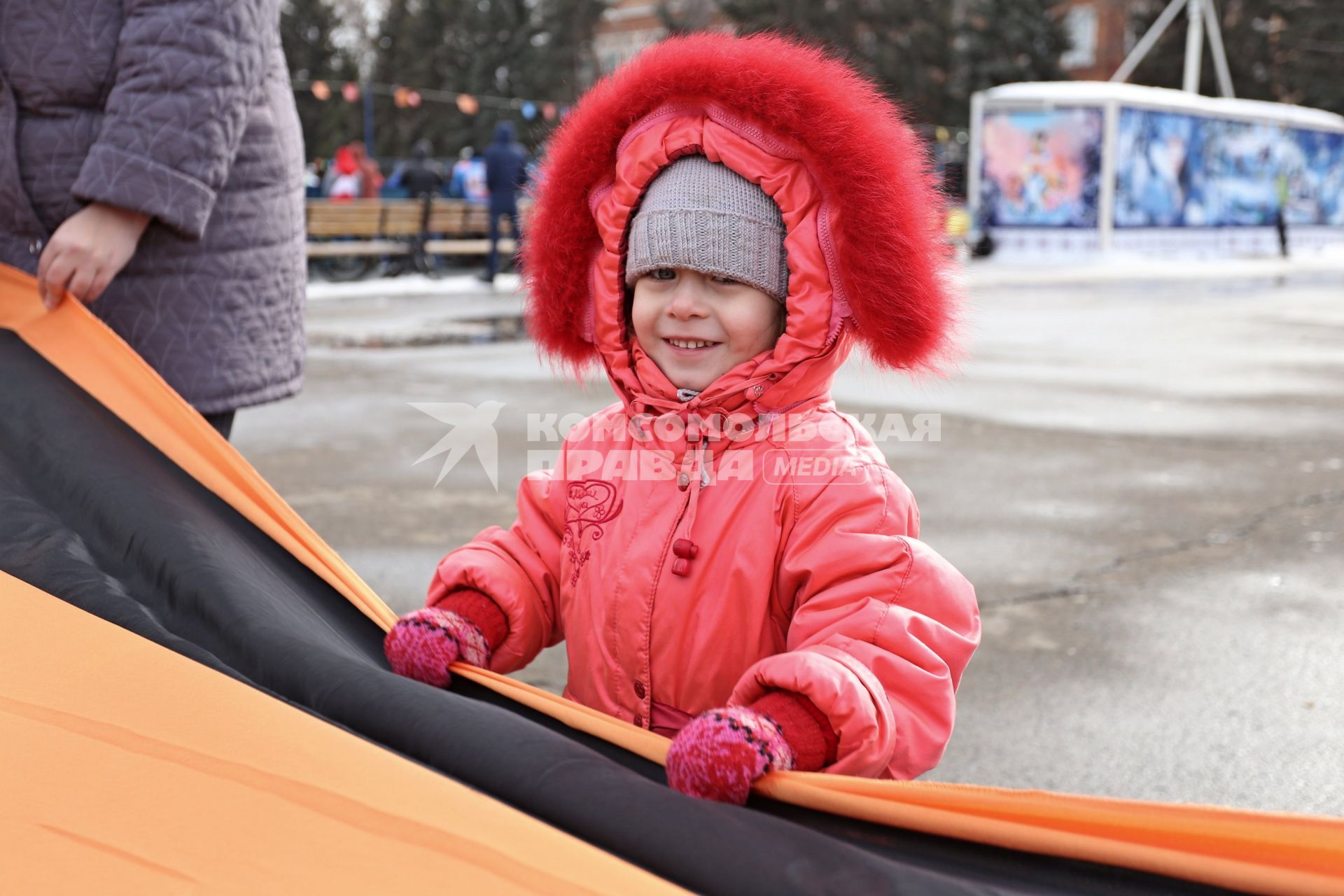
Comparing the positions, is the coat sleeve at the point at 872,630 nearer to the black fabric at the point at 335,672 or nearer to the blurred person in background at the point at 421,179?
the black fabric at the point at 335,672

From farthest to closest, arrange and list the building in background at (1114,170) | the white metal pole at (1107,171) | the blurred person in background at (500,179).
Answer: the building in background at (1114,170) < the white metal pole at (1107,171) < the blurred person in background at (500,179)

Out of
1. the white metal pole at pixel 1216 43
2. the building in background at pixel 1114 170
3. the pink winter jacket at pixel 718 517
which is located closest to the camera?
the pink winter jacket at pixel 718 517

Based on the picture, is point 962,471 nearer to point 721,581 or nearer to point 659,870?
point 721,581

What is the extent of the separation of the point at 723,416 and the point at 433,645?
51cm

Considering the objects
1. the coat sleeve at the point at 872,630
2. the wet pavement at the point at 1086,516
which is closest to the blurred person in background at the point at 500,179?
the wet pavement at the point at 1086,516

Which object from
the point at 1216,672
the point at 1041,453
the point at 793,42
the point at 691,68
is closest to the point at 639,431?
the point at 691,68

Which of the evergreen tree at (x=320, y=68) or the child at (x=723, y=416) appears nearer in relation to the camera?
the child at (x=723, y=416)

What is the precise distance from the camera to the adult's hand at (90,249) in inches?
88.0

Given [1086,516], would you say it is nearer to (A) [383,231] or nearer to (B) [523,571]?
(B) [523,571]

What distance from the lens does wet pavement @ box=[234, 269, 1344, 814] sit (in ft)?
10.4

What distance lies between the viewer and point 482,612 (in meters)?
1.95

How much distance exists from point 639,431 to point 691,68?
52 centimetres

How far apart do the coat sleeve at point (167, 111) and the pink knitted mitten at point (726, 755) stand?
130 cm

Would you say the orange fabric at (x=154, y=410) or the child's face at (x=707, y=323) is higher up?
the child's face at (x=707, y=323)
